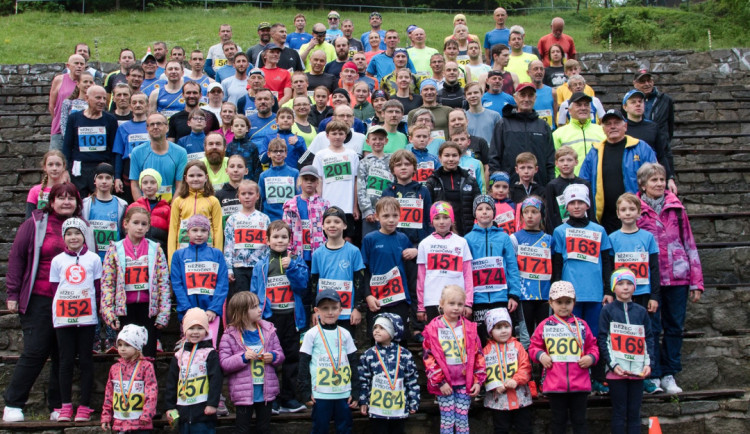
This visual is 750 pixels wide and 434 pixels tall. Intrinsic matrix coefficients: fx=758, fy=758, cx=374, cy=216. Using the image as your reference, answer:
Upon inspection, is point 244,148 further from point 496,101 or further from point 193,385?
point 496,101

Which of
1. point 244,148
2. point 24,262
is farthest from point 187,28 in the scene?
point 24,262

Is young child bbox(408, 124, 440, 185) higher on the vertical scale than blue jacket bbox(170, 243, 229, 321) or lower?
higher

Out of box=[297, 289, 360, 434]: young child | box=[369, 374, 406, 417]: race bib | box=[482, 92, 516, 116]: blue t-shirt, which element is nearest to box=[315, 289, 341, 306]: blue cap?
box=[297, 289, 360, 434]: young child

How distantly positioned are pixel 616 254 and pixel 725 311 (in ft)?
6.68

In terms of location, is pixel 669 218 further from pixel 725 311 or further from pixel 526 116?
pixel 526 116

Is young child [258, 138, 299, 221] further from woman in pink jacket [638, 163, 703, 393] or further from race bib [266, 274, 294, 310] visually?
woman in pink jacket [638, 163, 703, 393]

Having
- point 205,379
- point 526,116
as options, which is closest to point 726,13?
point 526,116

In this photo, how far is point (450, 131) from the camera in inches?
357

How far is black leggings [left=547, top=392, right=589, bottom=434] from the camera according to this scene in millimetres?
6719

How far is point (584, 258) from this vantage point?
7355 mm

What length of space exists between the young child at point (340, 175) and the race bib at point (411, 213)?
0.77 metres

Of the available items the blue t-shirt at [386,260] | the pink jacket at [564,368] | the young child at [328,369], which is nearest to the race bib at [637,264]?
the pink jacket at [564,368]

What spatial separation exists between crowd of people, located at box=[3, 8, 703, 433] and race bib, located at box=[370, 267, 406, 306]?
14 mm

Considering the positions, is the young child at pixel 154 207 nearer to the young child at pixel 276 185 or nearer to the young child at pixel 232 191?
the young child at pixel 232 191
